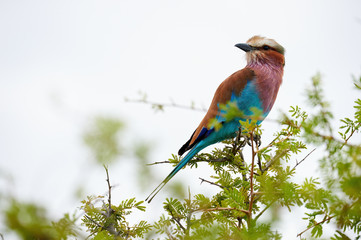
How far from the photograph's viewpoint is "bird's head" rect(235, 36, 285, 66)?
5.19 m

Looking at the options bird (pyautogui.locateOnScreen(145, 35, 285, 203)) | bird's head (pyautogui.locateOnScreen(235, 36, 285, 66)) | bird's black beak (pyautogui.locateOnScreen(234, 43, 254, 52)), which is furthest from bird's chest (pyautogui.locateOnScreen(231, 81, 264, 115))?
bird's black beak (pyautogui.locateOnScreen(234, 43, 254, 52))

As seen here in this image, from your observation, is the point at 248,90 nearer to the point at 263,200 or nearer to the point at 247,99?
the point at 247,99

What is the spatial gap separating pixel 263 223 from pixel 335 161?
553 mm

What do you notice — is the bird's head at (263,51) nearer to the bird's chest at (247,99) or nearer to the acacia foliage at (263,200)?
the bird's chest at (247,99)

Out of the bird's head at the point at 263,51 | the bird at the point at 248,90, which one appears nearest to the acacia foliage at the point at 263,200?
the bird at the point at 248,90

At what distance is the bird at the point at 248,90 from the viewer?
169 inches

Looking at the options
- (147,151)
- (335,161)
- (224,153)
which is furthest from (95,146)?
(224,153)

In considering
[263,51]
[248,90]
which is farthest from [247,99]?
[263,51]

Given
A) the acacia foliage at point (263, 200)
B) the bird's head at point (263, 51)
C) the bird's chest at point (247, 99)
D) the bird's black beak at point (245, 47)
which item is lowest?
the acacia foliage at point (263, 200)

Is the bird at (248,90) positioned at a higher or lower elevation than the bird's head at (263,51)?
lower

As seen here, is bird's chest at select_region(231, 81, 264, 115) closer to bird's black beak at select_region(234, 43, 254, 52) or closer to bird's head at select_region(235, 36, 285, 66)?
bird's head at select_region(235, 36, 285, 66)

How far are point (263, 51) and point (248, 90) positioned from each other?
0.81 meters

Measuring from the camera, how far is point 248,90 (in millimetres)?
4688

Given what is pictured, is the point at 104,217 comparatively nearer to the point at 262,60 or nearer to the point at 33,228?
the point at 33,228
